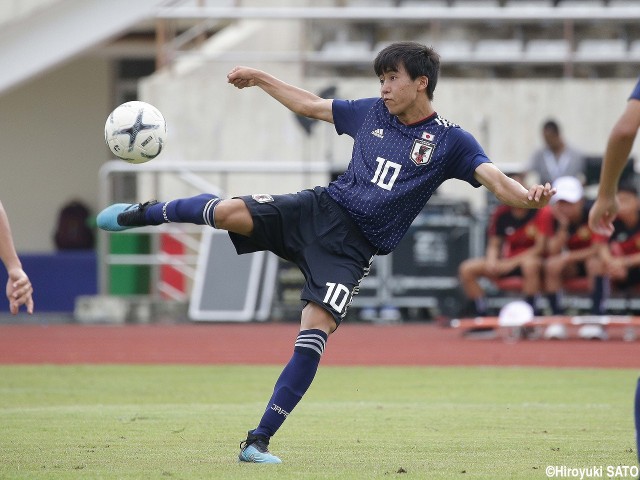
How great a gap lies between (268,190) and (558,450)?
43.0 ft

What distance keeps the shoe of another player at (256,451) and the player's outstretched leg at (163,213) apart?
3.85 feet

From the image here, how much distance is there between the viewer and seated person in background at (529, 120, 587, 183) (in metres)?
17.6

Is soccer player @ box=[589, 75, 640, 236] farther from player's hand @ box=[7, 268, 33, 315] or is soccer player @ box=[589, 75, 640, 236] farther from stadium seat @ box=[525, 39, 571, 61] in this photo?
stadium seat @ box=[525, 39, 571, 61]

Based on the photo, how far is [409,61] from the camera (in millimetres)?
7457

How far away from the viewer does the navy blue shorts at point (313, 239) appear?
7.23 meters

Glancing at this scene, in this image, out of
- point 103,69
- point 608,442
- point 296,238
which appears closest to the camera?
point 296,238

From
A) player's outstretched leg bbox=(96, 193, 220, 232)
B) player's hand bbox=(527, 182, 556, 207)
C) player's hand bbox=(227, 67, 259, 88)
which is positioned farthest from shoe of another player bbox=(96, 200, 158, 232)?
player's hand bbox=(527, 182, 556, 207)

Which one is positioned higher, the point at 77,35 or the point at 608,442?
the point at 77,35

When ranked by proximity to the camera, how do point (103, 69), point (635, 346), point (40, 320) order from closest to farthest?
point (635, 346)
point (40, 320)
point (103, 69)

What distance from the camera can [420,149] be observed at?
24.5 feet

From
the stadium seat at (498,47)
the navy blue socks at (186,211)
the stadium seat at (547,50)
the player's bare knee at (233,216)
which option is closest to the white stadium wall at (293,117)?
the stadium seat at (547,50)

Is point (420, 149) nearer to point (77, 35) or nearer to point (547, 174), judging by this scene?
point (547, 174)

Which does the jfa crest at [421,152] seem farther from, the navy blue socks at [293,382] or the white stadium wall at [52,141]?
the white stadium wall at [52,141]

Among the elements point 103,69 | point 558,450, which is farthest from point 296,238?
point 103,69
